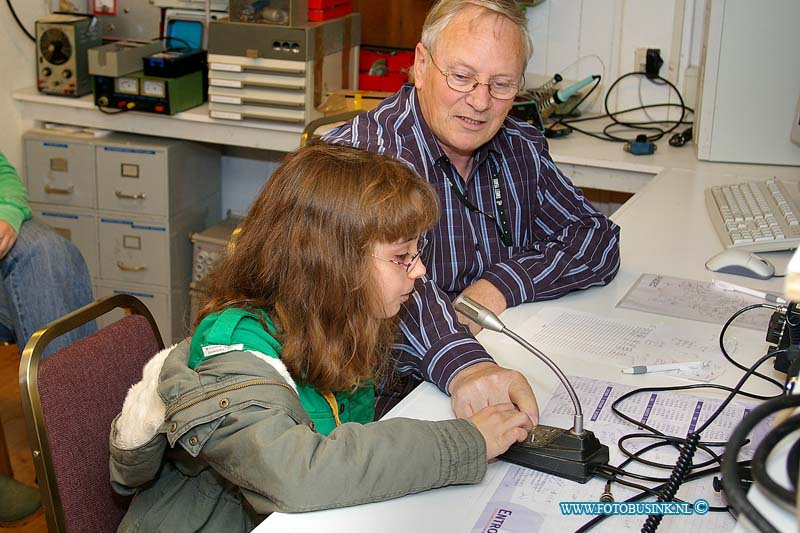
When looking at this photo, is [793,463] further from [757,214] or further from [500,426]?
[757,214]

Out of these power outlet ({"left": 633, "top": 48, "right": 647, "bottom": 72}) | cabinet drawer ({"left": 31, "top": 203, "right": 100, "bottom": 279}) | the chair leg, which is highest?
power outlet ({"left": 633, "top": 48, "right": 647, "bottom": 72})

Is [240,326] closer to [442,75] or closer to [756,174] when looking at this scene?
[442,75]

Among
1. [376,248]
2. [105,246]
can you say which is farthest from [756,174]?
→ [105,246]

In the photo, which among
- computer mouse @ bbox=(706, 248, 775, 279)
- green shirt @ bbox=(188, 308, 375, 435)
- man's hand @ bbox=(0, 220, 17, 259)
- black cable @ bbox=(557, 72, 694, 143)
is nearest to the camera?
green shirt @ bbox=(188, 308, 375, 435)

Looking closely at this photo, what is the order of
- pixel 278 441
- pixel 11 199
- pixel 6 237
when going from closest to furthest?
pixel 278 441, pixel 6 237, pixel 11 199

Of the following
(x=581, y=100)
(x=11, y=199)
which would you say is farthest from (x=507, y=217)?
(x=581, y=100)

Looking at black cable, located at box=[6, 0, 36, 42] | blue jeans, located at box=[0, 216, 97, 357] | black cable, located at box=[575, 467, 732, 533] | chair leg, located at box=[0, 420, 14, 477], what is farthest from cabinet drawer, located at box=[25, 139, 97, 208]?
black cable, located at box=[575, 467, 732, 533]

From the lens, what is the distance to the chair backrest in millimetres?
1215

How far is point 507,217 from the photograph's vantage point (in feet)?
5.86

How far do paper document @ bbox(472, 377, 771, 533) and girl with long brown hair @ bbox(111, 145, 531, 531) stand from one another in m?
0.05

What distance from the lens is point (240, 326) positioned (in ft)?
3.61

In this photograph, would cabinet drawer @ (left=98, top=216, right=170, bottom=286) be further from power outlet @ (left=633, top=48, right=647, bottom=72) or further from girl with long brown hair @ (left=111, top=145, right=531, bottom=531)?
girl with long brown hair @ (left=111, top=145, right=531, bottom=531)

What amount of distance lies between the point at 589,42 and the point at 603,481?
230 cm

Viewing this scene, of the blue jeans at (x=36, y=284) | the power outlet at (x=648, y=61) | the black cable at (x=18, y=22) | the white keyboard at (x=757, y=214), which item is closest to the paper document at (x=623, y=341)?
the white keyboard at (x=757, y=214)
